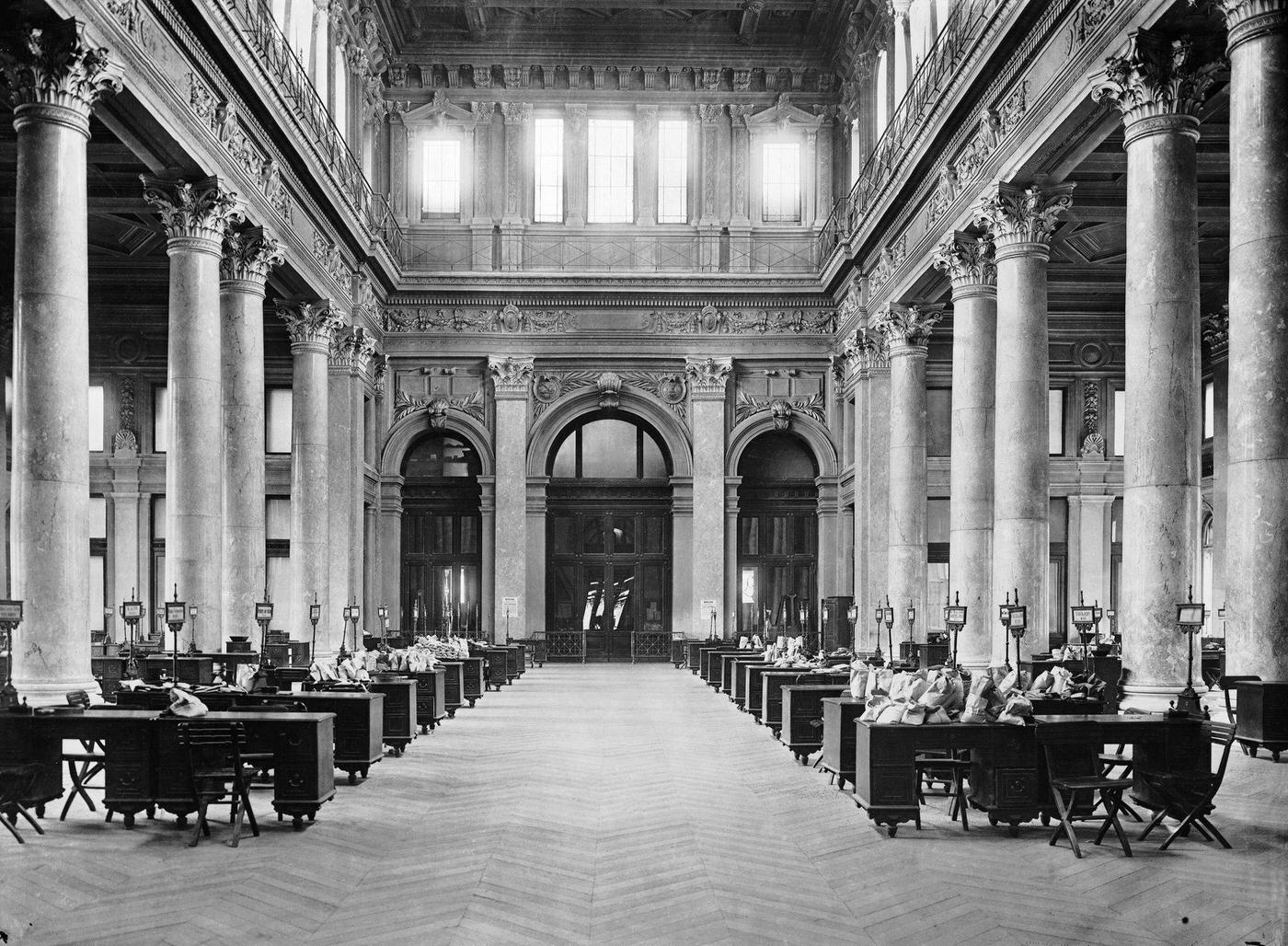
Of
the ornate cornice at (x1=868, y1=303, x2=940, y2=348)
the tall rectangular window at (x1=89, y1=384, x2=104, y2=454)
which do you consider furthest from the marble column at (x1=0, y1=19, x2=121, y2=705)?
the tall rectangular window at (x1=89, y1=384, x2=104, y2=454)

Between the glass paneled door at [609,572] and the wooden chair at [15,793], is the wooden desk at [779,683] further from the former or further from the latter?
the glass paneled door at [609,572]

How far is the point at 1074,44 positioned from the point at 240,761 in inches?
456

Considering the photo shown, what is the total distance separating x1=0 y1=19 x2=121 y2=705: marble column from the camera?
1166cm

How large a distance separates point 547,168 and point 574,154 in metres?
0.75

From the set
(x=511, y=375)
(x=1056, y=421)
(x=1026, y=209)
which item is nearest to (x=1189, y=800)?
(x=1026, y=209)

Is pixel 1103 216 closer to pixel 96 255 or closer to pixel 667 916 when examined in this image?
pixel 667 916

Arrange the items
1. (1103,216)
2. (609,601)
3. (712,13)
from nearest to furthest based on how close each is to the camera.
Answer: (1103,216)
(712,13)
(609,601)

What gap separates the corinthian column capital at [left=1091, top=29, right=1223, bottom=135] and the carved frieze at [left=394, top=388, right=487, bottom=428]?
64.8 feet

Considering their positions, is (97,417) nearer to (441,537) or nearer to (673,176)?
(441,537)

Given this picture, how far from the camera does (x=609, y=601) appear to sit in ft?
102

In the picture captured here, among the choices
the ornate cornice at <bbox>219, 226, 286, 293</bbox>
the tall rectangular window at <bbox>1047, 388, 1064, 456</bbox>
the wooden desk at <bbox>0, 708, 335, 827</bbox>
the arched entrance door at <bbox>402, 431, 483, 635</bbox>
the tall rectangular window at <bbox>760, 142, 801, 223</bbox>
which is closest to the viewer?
the wooden desk at <bbox>0, 708, 335, 827</bbox>

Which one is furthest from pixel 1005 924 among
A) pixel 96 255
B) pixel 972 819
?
pixel 96 255

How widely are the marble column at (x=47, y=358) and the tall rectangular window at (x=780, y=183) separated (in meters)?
20.3

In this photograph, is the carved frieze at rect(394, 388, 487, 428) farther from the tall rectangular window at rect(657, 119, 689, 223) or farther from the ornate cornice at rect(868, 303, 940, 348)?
the ornate cornice at rect(868, 303, 940, 348)
